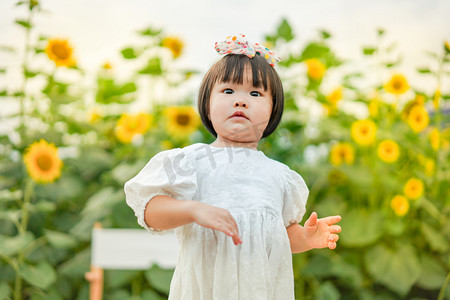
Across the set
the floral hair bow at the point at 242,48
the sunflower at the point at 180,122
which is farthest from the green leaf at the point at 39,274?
the floral hair bow at the point at 242,48

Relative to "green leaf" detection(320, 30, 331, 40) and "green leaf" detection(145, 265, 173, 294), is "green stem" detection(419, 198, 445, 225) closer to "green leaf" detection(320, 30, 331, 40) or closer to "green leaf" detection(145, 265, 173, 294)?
"green leaf" detection(320, 30, 331, 40)

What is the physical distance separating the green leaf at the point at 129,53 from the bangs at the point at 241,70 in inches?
46.6

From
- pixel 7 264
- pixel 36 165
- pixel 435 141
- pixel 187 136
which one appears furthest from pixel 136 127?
pixel 435 141

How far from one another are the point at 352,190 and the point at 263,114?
1.24 m

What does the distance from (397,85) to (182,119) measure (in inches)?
31.6

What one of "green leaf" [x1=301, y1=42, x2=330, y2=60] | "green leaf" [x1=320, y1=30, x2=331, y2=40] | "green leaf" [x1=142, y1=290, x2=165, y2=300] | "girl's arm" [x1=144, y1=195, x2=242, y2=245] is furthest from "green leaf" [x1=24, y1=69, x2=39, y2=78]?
"girl's arm" [x1=144, y1=195, x2=242, y2=245]

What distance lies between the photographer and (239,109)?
2.47 ft

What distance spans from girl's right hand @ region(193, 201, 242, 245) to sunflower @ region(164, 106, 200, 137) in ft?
3.67

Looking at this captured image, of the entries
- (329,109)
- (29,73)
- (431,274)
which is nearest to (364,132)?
(329,109)

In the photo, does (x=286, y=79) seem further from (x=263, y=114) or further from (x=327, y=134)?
(x=263, y=114)

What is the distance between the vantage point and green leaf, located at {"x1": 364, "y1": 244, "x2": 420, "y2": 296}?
1.67m

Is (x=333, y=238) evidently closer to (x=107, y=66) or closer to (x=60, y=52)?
(x=60, y=52)

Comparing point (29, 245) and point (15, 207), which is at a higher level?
point (15, 207)

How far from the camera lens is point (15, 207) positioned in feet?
6.05
